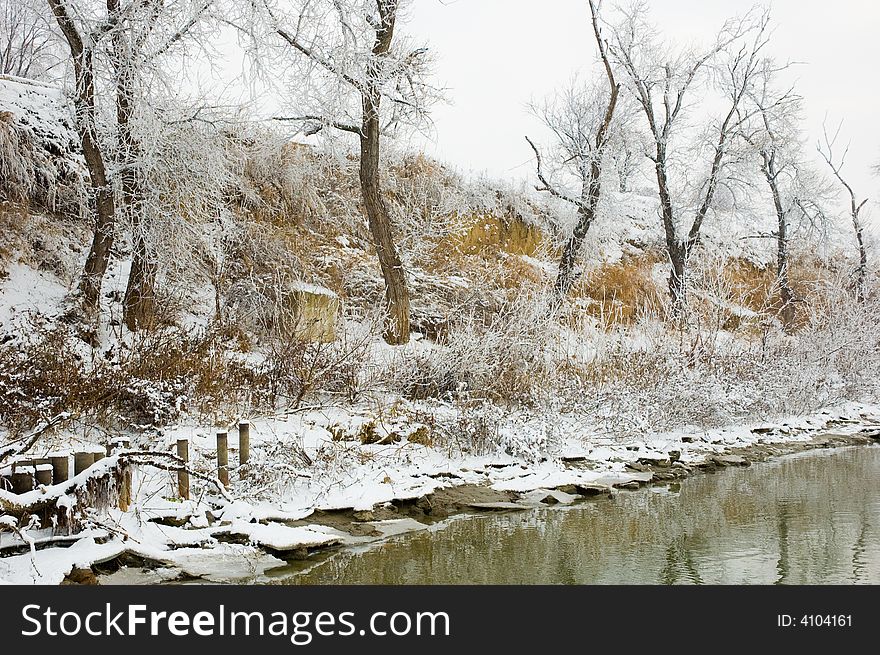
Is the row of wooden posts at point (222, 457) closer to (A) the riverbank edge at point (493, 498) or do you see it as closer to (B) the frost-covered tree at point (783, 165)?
(A) the riverbank edge at point (493, 498)

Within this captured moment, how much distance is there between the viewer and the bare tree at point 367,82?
45.9ft

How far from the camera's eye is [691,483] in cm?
1095

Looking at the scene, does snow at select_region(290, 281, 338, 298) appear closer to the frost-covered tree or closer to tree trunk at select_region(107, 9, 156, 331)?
tree trunk at select_region(107, 9, 156, 331)

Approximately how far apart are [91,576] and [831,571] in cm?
618

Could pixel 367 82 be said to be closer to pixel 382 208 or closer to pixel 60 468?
pixel 382 208

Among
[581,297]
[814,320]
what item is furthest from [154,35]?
[814,320]

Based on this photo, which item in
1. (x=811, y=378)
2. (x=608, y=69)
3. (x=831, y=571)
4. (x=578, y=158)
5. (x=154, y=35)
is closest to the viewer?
(x=831, y=571)

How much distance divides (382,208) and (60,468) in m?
9.95

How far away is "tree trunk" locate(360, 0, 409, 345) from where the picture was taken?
15.1 m

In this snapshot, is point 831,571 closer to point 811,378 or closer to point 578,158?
point 811,378

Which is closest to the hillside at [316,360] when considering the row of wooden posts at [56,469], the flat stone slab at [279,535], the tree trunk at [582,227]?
the flat stone slab at [279,535]

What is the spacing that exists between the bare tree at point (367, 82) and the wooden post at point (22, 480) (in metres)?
8.19

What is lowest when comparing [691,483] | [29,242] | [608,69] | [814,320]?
[691,483]

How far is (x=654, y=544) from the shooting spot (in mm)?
7648
